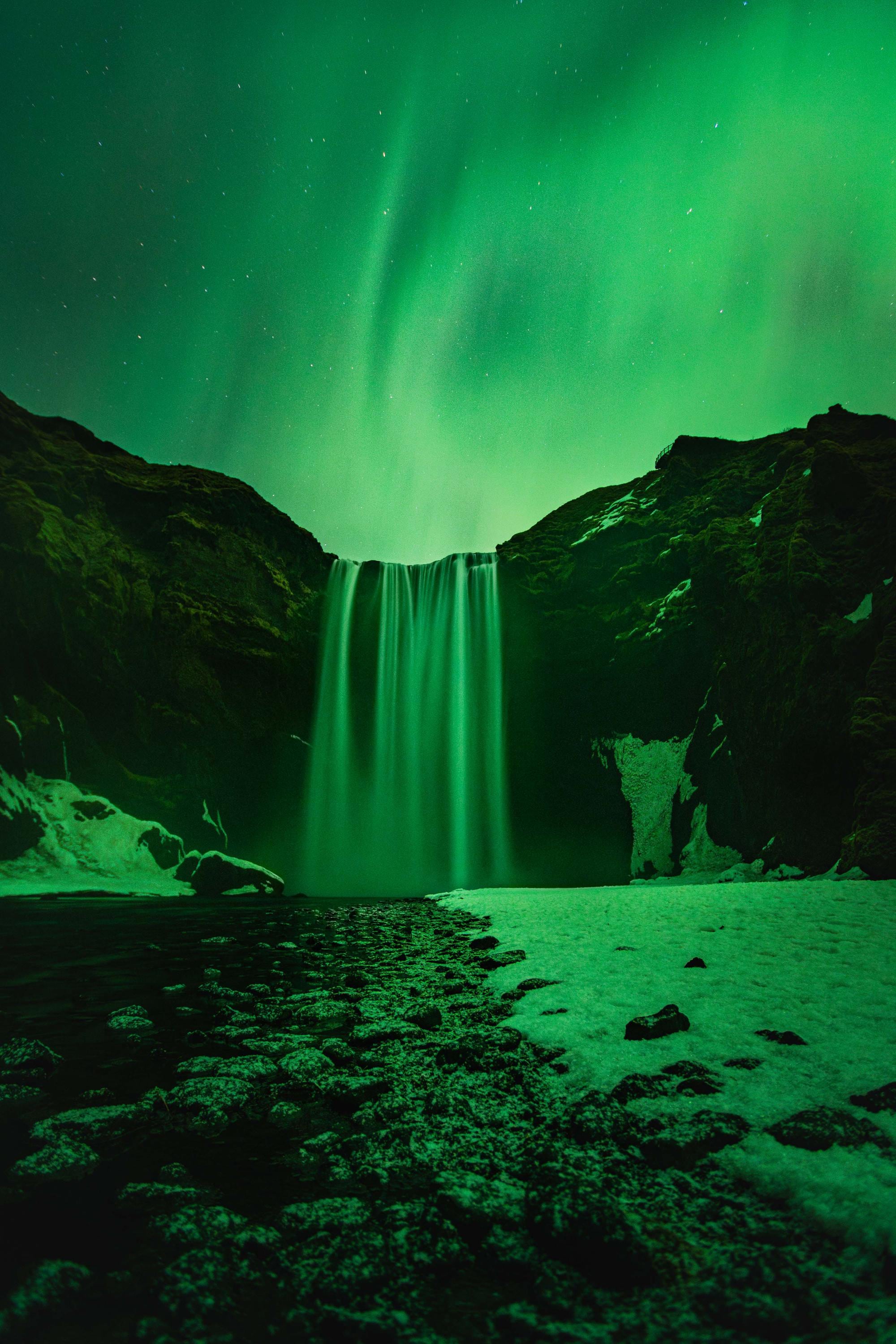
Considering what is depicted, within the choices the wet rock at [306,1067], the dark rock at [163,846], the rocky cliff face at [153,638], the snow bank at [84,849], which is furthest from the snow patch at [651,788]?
the wet rock at [306,1067]

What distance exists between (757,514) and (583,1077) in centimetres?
2592

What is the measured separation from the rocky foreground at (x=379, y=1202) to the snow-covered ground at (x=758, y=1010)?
138 mm

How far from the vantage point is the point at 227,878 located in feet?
66.5

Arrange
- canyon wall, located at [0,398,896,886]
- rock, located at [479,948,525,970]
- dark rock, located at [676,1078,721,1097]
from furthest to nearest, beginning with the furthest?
canyon wall, located at [0,398,896,886]
rock, located at [479,948,525,970]
dark rock, located at [676,1078,721,1097]

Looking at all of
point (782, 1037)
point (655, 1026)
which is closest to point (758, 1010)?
point (782, 1037)

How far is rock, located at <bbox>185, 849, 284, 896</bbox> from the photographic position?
20.1 meters

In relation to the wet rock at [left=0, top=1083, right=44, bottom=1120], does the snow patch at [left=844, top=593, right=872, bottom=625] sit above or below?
above

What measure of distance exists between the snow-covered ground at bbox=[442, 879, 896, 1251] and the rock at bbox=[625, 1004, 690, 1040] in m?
0.04

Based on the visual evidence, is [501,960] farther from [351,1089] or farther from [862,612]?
[862,612]

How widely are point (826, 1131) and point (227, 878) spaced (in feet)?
70.5

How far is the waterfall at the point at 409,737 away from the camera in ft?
106

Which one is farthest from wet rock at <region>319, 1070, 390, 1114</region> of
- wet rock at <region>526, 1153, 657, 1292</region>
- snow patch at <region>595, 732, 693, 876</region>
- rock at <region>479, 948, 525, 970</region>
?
snow patch at <region>595, 732, 693, 876</region>

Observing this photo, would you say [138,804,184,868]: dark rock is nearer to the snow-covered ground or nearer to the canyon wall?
the canyon wall

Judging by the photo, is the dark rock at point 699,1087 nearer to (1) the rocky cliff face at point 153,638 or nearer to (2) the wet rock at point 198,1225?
(2) the wet rock at point 198,1225
